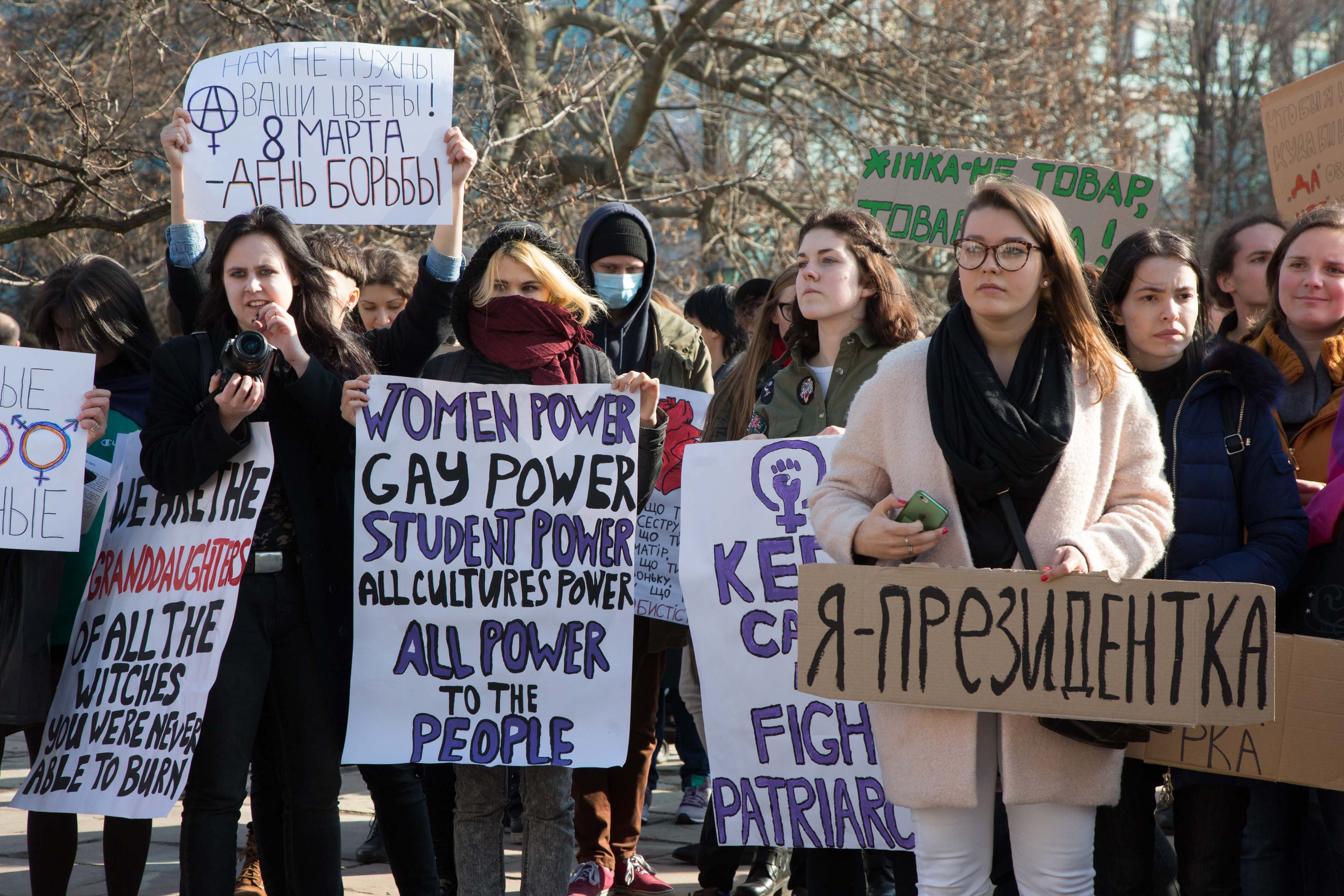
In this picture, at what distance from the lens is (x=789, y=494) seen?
3.78m

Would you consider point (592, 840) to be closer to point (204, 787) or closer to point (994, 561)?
point (204, 787)

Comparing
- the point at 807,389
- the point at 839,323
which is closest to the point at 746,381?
the point at 807,389

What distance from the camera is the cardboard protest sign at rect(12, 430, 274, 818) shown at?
3447 millimetres

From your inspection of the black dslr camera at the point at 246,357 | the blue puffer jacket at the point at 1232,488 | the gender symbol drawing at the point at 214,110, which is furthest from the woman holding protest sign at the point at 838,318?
the gender symbol drawing at the point at 214,110

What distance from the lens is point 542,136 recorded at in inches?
424

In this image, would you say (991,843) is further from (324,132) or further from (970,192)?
(970,192)

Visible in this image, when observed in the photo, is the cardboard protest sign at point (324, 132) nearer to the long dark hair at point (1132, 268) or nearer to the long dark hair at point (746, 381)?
the long dark hair at point (746, 381)

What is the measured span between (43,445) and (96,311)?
48cm

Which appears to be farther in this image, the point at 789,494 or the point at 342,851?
the point at 342,851

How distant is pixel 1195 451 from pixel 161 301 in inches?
433

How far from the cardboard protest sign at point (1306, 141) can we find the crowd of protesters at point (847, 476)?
52 cm

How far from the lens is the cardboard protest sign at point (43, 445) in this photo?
12.4ft

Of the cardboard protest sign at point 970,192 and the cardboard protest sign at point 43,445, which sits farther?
the cardboard protest sign at point 970,192

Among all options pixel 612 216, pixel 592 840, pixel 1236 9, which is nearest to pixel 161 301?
pixel 612 216
